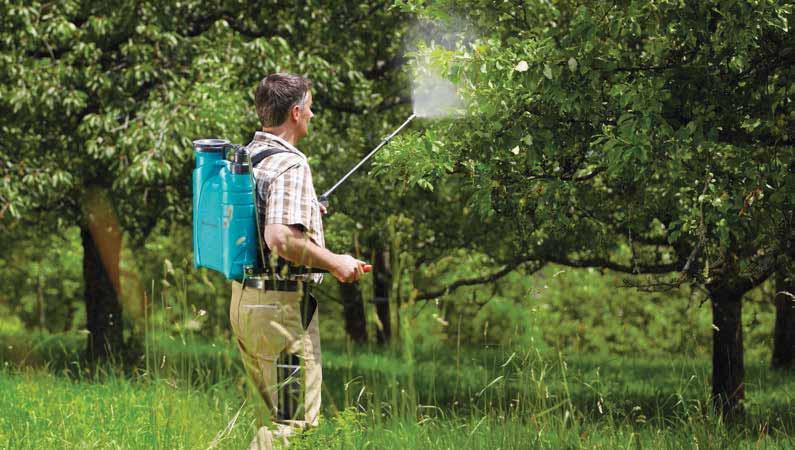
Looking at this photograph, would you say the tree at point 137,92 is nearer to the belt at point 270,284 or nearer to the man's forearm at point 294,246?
the belt at point 270,284

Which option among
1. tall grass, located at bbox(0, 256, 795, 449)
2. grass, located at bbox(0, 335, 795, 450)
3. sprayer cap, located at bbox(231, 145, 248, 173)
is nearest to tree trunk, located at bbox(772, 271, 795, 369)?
grass, located at bbox(0, 335, 795, 450)

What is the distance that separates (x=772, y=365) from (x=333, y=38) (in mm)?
7800

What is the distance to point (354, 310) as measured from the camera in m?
16.3

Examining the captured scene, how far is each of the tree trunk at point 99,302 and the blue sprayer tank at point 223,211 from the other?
28.5ft

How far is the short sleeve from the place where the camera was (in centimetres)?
421

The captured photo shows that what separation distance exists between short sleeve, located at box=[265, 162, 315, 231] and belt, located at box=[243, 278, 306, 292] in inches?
11.2

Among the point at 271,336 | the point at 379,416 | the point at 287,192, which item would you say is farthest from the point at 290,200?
the point at 379,416

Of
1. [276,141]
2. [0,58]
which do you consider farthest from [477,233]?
[276,141]

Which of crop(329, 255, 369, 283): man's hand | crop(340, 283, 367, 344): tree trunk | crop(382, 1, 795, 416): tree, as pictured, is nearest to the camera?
crop(329, 255, 369, 283): man's hand

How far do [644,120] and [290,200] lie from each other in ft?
7.68

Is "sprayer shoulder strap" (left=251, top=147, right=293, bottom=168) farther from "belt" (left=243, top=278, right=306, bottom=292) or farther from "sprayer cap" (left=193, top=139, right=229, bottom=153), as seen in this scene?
"belt" (left=243, top=278, right=306, bottom=292)

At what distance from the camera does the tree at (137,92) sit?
965cm

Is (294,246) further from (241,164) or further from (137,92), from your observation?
(137,92)

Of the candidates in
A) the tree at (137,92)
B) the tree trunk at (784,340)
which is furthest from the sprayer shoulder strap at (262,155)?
the tree trunk at (784,340)
